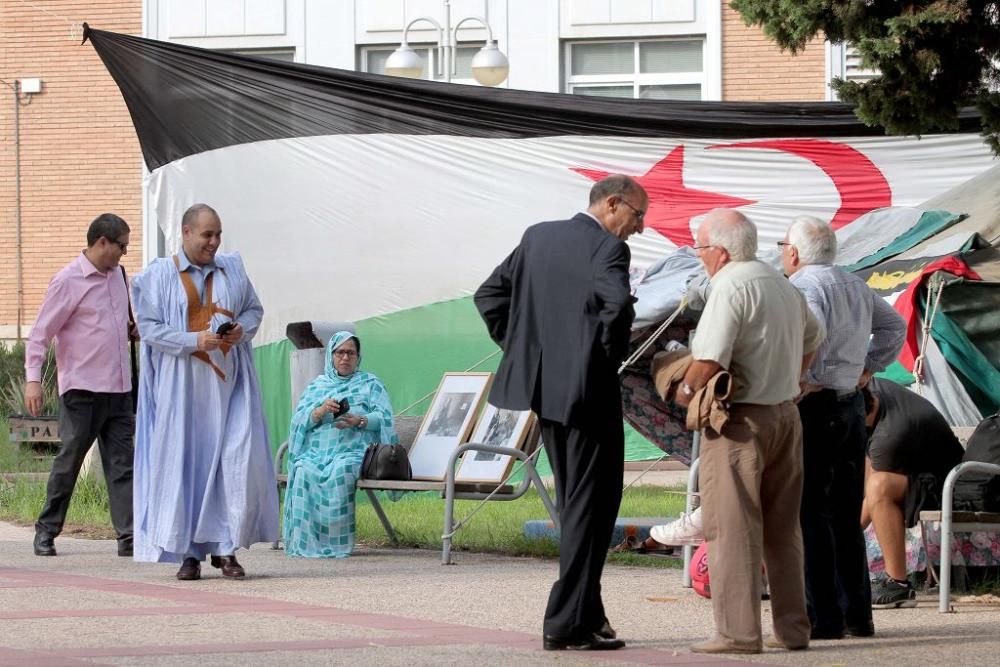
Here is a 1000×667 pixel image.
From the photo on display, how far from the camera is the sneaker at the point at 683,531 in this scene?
7.75 m

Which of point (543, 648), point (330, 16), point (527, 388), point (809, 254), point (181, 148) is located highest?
point (330, 16)

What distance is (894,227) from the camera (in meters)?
12.6

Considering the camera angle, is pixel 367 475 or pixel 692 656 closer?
pixel 692 656

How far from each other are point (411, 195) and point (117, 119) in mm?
9358

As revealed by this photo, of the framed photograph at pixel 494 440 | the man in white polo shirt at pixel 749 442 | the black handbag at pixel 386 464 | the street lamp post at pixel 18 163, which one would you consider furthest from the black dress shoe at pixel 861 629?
the street lamp post at pixel 18 163

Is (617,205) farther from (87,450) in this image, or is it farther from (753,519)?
(87,450)

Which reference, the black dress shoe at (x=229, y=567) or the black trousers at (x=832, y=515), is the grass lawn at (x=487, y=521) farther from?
the black trousers at (x=832, y=515)

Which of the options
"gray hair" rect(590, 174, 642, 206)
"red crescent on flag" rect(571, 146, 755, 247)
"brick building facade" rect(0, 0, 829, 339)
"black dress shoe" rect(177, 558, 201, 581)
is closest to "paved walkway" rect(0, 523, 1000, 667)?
"black dress shoe" rect(177, 558, 201, 581)

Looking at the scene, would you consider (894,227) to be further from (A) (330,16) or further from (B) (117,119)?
(B) (117,119)

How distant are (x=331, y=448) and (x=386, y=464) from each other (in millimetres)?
409

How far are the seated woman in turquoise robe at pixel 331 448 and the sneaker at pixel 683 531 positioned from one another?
3.18 metres

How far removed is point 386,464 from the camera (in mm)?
10766

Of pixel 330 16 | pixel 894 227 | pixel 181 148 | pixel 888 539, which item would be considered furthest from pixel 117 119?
pixel 888 539

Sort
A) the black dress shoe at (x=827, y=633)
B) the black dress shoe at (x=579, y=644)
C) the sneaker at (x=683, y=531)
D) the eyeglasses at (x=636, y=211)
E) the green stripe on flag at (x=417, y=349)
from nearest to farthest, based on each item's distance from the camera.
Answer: the black dress shoe at (x=579, y=644)
the eyeglasses at (x=636, y=211)
the black dress shoe at (x=827, y=633)
the sneaker at (x=683, y=531)
the green stripe on flag at (x=417, y=349)
